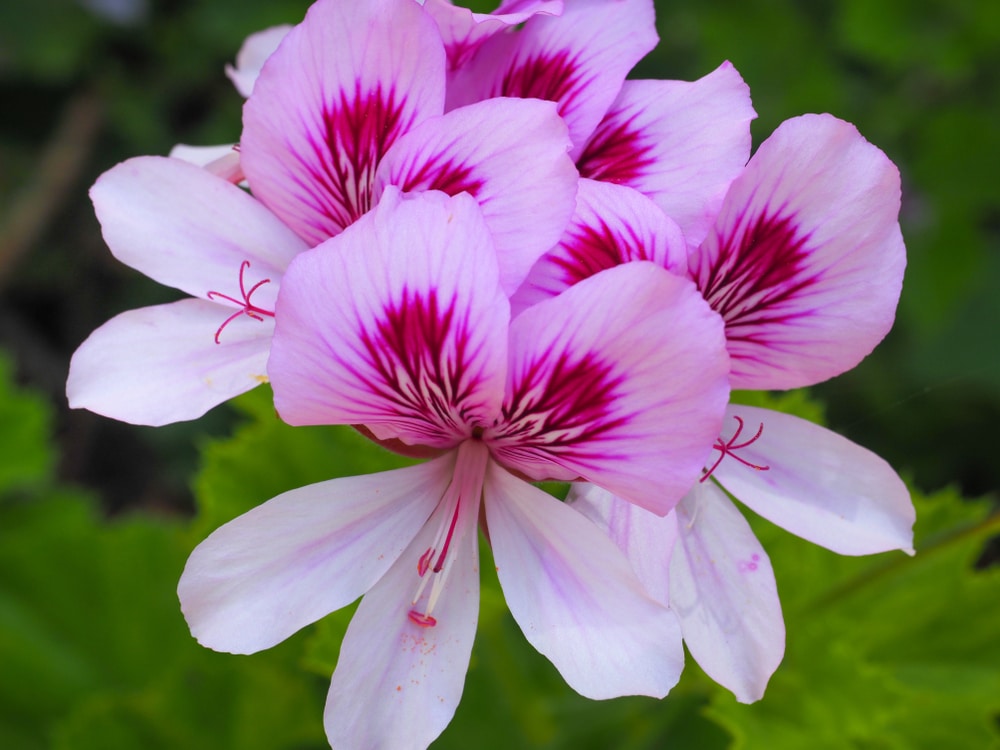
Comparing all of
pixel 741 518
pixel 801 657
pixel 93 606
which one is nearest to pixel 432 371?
pixel 741 518

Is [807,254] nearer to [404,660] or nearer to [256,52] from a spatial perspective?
[404,660]

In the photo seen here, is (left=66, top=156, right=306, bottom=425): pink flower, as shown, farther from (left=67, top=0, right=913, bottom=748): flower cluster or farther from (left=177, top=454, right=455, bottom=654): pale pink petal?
(left=177, top=454, right=455, bottom=654): pale pink petal

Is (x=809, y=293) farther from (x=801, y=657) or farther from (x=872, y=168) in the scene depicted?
(x=801, y=657)

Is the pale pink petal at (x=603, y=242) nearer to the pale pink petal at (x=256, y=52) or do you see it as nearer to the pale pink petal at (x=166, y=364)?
the pale pink petal at (x=166, y=364)

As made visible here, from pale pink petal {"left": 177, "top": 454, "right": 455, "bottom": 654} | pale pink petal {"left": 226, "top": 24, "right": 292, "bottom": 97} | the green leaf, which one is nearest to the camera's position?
pale pink petal {"left": 177, "top": 454, "right": 455, "bottom": 654}

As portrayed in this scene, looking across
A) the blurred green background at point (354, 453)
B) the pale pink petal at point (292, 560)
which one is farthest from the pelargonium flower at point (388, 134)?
the blurred green background at point (354, 453)

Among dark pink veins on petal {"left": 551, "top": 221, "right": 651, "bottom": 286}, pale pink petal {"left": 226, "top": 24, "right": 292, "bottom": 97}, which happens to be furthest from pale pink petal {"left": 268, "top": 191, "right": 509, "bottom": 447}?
pale pink petal {"left": 226, "top": 24, "right": 292, "bottom": 97}
